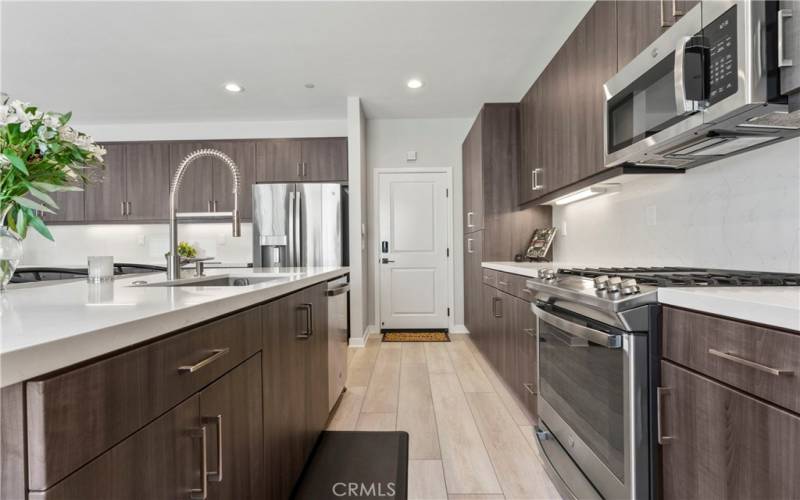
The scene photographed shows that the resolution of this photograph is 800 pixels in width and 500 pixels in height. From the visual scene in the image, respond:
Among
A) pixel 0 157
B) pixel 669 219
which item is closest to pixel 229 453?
pixel 0 157

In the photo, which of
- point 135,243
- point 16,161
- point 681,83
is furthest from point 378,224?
point 16,161

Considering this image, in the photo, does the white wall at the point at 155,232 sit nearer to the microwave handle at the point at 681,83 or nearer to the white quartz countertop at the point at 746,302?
the microwave handle at the point at 681,83

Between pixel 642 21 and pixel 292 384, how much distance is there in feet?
6.67

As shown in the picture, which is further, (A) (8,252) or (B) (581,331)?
(B) (581,331)

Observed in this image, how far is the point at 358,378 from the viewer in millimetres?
2920

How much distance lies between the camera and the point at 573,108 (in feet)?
6.97

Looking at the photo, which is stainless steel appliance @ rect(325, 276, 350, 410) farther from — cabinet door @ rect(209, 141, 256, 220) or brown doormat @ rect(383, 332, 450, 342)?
cabinet door @ rect(209, 141, 256, 220)

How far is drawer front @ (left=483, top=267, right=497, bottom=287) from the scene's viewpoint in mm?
2900

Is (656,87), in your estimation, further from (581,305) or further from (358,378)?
(358,378)

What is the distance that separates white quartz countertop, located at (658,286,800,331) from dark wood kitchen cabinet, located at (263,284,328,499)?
3.92ft

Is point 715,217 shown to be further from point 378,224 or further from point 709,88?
point 378,224

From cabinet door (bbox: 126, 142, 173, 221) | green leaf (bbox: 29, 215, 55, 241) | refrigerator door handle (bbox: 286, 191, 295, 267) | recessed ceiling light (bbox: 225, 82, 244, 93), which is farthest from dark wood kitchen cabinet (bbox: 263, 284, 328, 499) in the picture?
cabinet door (bbox: 126, 142, 173, 221)

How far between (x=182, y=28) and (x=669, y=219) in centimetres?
335

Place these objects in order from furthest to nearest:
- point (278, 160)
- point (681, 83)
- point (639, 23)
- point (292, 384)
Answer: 1. point (278, 160)
2. point (639, 23)
3. point (292, 384)
4. point (681, 83)
